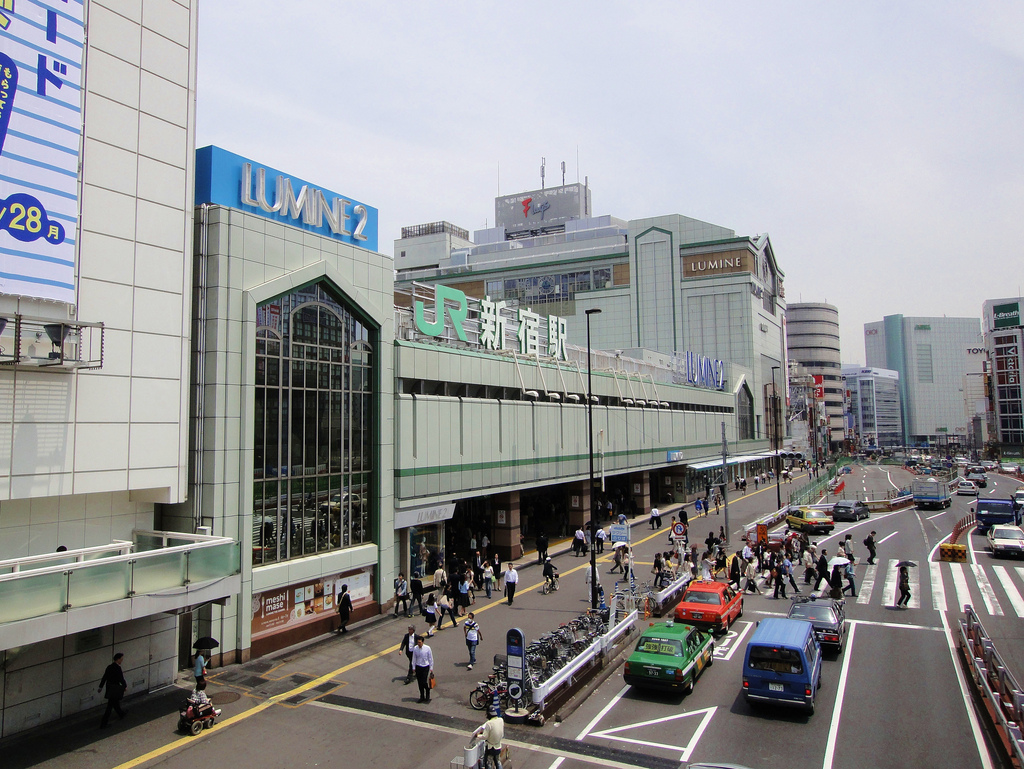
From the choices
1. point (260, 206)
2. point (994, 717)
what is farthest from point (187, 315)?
point (994, 717)

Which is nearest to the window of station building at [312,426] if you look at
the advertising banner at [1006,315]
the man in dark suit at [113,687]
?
the man in dark suit at [113,687]

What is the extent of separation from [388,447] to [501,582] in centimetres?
891

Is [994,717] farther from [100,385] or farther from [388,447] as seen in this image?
[100,385]

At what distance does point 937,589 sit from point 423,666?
23.8 metres

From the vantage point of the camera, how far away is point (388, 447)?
25.5m

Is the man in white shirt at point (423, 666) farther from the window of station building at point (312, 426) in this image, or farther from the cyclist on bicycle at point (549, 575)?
the cyclist on bicycle at point (549, 575)

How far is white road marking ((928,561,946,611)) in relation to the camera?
2577 cm

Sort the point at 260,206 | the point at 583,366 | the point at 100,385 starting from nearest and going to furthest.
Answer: the point at 100,385
the point at 260,206
the point at 583,366

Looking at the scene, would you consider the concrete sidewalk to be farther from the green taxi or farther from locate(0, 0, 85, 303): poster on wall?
locate(0, 0, 85, 303): poster on wall

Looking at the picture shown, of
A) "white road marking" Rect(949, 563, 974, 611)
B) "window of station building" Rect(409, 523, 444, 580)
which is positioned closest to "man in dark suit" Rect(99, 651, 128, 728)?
"window of station building" Rect(409, 523, 444, 580)

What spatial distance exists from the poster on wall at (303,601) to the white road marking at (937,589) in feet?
71.0

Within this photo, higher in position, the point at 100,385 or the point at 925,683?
the point at 100,385

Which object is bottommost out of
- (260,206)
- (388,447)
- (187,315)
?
(388,447)

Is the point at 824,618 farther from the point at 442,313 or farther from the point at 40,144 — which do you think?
the point at 40,144
